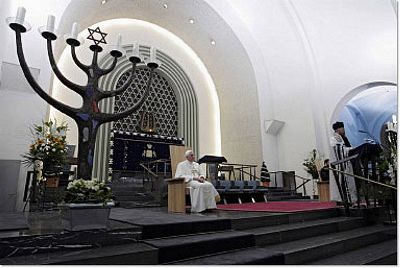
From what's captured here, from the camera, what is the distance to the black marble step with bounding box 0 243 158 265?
1.84 meters

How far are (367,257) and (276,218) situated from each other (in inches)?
40.3

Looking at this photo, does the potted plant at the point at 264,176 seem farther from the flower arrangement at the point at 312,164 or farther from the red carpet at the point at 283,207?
the red carpet at the point at 283,207

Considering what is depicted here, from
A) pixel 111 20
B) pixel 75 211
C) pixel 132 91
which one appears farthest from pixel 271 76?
pixel 75 211

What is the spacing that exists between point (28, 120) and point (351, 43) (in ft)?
30.0

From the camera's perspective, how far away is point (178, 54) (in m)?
11.8

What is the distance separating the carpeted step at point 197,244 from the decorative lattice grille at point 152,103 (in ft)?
26.0

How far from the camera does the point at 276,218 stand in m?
3.51

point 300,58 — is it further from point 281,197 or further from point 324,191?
point 324,191

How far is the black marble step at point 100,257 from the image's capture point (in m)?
1.84

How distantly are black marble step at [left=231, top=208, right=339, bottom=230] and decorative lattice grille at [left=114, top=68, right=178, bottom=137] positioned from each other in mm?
7523

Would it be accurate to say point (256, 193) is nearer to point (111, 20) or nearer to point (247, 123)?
point (247, 123)

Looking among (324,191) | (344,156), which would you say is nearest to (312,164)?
(324,191)

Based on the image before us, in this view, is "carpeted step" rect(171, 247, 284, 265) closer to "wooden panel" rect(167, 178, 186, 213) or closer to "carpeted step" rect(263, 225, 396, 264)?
"carpeted step" rect(263, 225, 396, 264)

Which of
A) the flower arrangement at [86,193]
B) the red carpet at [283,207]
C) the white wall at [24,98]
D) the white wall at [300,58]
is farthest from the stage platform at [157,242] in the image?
the white wall at [300,58]
